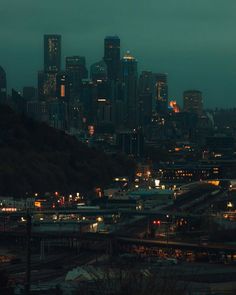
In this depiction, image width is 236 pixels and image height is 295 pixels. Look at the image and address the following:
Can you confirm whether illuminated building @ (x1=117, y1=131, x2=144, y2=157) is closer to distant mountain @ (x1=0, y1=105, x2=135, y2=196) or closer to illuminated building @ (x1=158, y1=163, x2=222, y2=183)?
illuminated building @ (x1=158, y1=163, x2=222, y2=183)

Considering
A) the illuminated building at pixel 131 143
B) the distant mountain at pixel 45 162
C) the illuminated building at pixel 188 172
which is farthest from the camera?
the illuminated building at pixel 131 143

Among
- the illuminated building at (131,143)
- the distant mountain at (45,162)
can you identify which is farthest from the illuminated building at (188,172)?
the illuminated building at (131,143)

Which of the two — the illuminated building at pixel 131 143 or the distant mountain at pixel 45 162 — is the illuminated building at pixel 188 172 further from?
the illuminated building at pixel 131 143

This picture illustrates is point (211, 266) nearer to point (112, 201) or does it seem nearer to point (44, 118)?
point (112, 201)

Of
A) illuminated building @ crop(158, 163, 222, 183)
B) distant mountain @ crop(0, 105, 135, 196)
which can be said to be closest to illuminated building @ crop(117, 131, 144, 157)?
illuminated building @ crop(158, 163, 222, 183)

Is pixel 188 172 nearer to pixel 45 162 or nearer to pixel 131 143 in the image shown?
pixel 131 143

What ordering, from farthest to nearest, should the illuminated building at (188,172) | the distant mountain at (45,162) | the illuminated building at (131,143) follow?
the illuminated building at (131,143), the illuminated building at (188,172), the distant mountain at (45,162)

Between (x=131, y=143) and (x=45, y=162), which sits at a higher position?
(x=131, y=143)

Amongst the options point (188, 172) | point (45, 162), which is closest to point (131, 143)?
point (188, 172)

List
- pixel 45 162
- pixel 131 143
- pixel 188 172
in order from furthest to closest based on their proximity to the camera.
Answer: pixel 131 143
pixel 188 172
pixel 45 162
